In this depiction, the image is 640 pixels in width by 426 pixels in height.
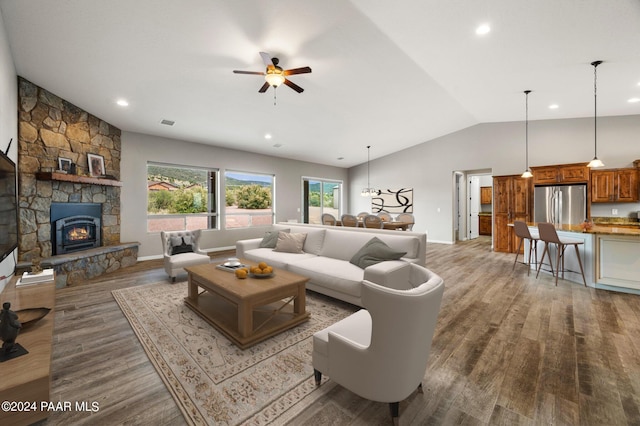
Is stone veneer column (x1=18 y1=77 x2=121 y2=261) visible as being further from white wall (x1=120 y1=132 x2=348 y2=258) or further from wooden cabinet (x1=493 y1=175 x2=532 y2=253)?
wooden cabinet (x1=493 y1=175 x2=532 y2=253)

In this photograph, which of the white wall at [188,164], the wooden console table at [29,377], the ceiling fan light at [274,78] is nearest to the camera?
the wooden console table at [29,377]

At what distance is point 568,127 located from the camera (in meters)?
6.13

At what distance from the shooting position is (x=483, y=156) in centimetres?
735

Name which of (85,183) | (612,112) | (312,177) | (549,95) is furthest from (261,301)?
(612,112)

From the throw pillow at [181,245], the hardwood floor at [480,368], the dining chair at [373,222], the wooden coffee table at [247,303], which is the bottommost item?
the hardwood floor at [480,368]


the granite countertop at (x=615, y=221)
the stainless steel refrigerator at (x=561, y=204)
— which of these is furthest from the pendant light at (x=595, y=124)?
the granite countertop at (x=615, y=221)

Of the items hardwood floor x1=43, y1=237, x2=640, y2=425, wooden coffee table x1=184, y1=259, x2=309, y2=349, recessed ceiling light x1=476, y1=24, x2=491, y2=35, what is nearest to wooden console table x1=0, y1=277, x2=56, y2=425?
hardwood floor x1=43, y1=237, x2=640, y2=425

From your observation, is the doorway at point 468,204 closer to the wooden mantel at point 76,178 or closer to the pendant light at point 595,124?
the pendant light at point 595,124

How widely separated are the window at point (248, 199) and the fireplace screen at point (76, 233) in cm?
277

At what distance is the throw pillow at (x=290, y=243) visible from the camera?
13.9ft

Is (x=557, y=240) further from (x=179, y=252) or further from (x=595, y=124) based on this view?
(x=179, y=252)

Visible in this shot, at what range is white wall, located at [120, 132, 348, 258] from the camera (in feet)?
18.0

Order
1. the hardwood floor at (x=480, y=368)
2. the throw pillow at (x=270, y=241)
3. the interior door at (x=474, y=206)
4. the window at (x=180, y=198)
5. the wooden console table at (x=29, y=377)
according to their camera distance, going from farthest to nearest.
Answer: the interior door at (x=474, y=206)
the window at (x=180, y=198)
the throw pillow at (x=270, y=241)
the hardwood floor at (x=480, y=368)
the wooden console table at (x=29, y=377)

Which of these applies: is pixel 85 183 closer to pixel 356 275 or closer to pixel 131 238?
pixel 131 238
